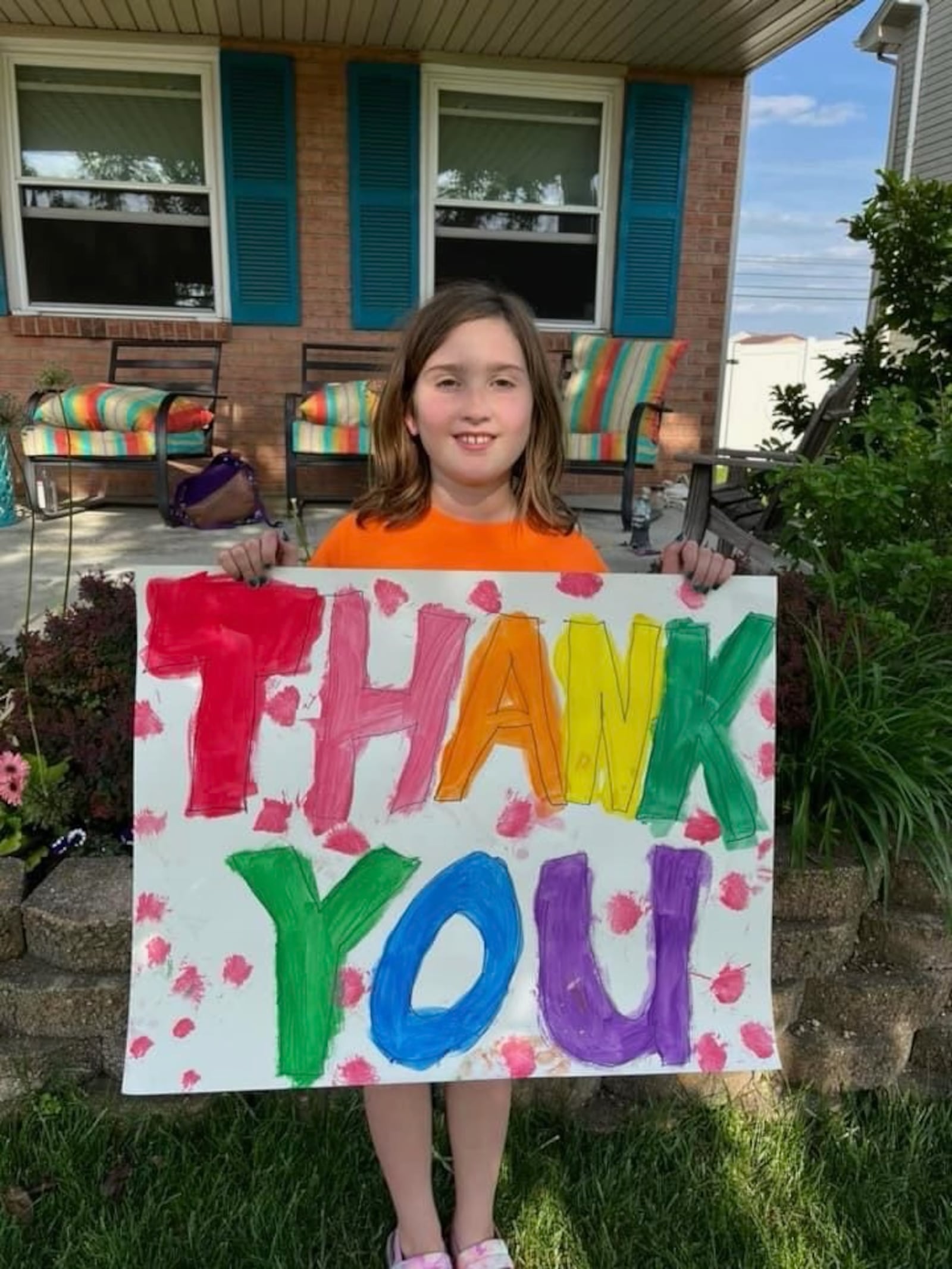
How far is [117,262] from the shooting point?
6.44m

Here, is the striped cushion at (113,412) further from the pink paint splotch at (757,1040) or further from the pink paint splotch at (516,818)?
the pink paint splotch at (757,1040)

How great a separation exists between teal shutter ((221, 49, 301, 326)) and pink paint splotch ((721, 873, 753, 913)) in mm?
5830

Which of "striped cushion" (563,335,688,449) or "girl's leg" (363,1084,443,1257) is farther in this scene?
"striped cushion" (563,335,688,449)

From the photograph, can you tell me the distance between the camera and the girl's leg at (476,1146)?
1.38m

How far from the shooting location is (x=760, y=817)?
4.56 feet

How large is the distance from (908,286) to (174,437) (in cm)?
383

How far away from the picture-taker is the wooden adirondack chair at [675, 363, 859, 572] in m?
3.69

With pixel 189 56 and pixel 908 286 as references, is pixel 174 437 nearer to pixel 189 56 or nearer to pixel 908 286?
pixel 189 56

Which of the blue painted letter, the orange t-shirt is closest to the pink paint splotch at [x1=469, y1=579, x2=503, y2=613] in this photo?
the orange t-shirt

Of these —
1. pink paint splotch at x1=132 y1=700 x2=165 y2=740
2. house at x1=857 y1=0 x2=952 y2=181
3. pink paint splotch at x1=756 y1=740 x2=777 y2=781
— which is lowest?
pink paint splotch at x1=756 y1=740 x2=777 y2=781

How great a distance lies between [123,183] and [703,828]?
6.44m

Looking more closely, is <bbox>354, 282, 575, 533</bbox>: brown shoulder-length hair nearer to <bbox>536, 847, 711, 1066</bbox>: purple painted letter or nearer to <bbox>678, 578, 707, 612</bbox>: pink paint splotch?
<bbox>678, 578, 707, 612</bbox>: pink paint splotch

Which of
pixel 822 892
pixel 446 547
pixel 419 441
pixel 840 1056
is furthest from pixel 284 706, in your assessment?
pixel 840 1056

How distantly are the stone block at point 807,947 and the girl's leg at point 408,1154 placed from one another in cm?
66
